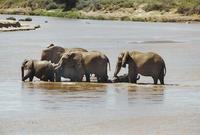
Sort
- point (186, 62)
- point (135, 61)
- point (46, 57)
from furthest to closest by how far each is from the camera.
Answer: point (186, 62) < point (46, 57) < point (135, 61)

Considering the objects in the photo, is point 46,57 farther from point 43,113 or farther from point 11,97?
point 43,113

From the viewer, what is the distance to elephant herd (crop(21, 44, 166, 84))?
2011cm

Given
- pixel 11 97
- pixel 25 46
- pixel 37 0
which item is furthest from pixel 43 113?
pixel 37 0

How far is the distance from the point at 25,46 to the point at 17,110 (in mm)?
25014

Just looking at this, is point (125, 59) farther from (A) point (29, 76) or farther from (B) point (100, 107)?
(B) point (100, 107)

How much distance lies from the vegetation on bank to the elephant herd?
67.7 metres

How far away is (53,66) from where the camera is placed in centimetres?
2081

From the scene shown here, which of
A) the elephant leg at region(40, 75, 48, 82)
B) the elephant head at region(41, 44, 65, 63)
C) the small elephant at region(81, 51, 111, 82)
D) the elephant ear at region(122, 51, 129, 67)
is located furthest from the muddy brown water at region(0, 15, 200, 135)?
the elephant head at region(41, 44, 65, 63)

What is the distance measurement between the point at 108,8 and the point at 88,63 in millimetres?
80972

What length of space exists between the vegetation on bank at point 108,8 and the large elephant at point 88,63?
6766 centimetres

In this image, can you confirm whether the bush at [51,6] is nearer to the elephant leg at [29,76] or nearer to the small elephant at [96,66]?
the elephant leg at [29,76]

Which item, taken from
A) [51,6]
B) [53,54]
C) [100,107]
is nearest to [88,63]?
[53,54]

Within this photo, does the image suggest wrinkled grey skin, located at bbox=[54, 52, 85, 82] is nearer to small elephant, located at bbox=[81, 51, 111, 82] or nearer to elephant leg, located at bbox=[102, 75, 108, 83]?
small elephant, located at bbox=[81, 51, 111, 82]

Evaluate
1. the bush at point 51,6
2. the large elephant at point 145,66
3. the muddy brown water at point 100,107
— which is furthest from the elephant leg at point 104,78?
the bush at point 51,6
